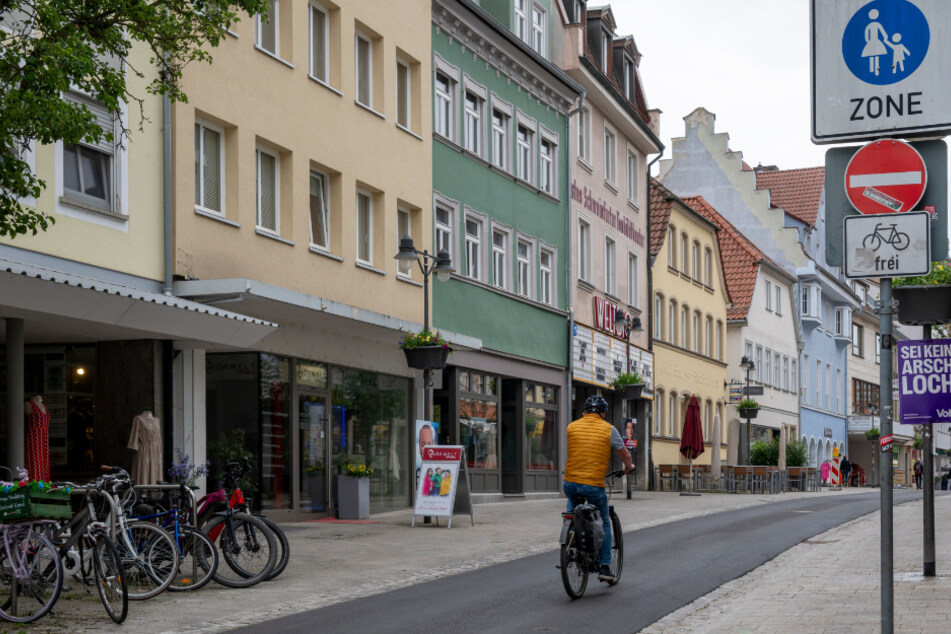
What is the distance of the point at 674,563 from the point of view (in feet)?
50.0

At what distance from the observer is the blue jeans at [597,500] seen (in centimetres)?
1223

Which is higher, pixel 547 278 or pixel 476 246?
pixel 476 246

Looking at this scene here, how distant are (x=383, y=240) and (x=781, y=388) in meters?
38.6

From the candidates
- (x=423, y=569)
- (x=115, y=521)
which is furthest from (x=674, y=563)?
(x=115, y=521)

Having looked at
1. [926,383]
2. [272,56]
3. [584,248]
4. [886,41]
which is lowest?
[926,383]

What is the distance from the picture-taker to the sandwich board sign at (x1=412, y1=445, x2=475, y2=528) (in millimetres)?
20844

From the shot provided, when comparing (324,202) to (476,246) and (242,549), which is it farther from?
(242,549)

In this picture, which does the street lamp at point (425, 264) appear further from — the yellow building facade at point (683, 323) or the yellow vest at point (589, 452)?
the yellow building facade at point (683, 323)

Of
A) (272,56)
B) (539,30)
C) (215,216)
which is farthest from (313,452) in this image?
(539,30)

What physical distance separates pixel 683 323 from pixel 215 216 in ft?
96.9

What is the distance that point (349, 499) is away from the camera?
23297 millimetres

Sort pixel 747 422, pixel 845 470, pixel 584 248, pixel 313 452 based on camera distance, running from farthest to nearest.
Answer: pixel 845 470
pixel 747 422
pixel 584 248
pixel 313 452

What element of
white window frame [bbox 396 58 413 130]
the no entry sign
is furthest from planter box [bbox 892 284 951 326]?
white window frame [bbox 396 58 413 130]

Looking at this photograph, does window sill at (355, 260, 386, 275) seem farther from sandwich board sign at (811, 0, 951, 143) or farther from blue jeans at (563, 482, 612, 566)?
sandwich board sign at (811, 0, 951, 143)
